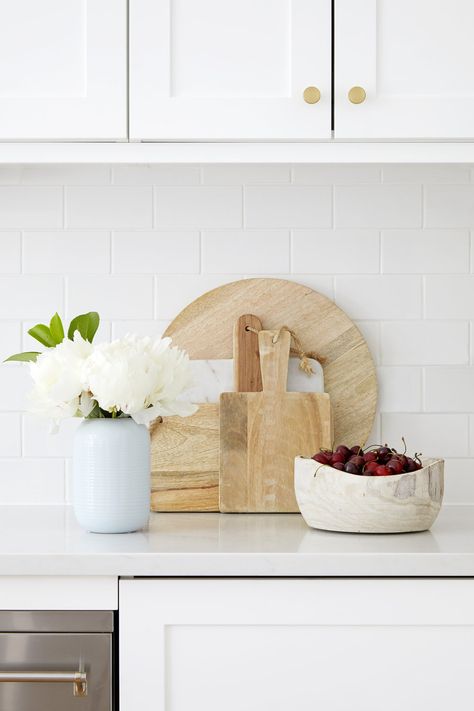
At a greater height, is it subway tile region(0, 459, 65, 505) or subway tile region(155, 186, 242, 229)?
subway tile region(155, 186, 242, 229)

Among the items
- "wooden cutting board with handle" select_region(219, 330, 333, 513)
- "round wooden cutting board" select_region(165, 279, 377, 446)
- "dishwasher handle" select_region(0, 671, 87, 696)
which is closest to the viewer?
"dishwasher handle" select_region(0, 671, 87, 696)

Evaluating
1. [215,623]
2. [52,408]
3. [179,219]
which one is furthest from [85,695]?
[179,219]

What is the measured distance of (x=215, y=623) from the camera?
1635mm

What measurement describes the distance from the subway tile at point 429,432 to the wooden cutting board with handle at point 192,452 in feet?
1.16

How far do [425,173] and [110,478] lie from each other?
1.08m

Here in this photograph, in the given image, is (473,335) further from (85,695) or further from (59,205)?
(85,695)

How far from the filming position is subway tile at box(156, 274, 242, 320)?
2.30 metres

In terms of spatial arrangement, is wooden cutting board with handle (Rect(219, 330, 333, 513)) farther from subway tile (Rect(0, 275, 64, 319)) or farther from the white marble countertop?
subway tile (Rect(0, 275, 64, 319))

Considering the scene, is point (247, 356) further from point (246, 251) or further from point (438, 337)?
point (438, 337)

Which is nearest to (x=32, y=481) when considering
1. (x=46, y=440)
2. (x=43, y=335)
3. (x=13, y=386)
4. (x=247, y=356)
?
(x=46, y=440)
